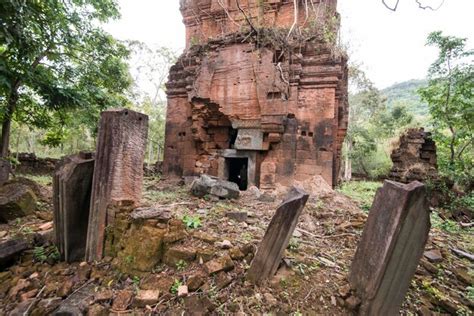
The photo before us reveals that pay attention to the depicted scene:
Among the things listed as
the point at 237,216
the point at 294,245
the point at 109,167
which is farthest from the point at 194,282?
the point at 237,216

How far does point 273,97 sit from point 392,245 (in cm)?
524

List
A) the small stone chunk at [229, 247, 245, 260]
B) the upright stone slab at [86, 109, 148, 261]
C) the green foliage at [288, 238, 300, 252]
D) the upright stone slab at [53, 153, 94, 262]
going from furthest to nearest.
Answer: the green foliage at [288, 238, 300, 252], the upright stone slab at [53, 153, 94, 262], the upright stone slab at [86, 109, 148, 261], the small stone chunk at [229, 247, 245, 260]

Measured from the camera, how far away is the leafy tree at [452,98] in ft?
21.8

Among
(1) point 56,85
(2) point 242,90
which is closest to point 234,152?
(2) point 242,90

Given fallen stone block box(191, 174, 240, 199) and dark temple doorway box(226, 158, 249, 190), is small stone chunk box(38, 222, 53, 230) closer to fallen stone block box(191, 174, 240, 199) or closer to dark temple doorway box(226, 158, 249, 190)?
fallen stone block box(191, 174, 240, 199)

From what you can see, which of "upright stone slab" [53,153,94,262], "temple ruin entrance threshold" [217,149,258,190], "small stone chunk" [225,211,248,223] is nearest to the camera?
"upright stone slab" [53,153,94,262]

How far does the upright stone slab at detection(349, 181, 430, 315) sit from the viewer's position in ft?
5.98

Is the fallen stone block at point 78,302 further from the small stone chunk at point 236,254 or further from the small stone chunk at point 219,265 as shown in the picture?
the small stone chunk at point 236,254

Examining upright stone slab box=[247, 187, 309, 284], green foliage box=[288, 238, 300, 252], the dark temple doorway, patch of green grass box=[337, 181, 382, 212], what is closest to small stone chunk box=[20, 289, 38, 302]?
upright stone slab box=[247, 187, 309, 284]

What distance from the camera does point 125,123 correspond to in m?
2.67

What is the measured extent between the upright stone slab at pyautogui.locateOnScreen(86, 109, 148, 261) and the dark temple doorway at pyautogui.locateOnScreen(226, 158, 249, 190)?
521 centimetres

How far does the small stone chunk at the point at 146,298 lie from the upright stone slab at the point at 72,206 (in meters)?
1.18

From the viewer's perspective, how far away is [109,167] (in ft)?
8.63

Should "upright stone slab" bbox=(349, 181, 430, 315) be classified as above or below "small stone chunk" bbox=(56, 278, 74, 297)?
above
